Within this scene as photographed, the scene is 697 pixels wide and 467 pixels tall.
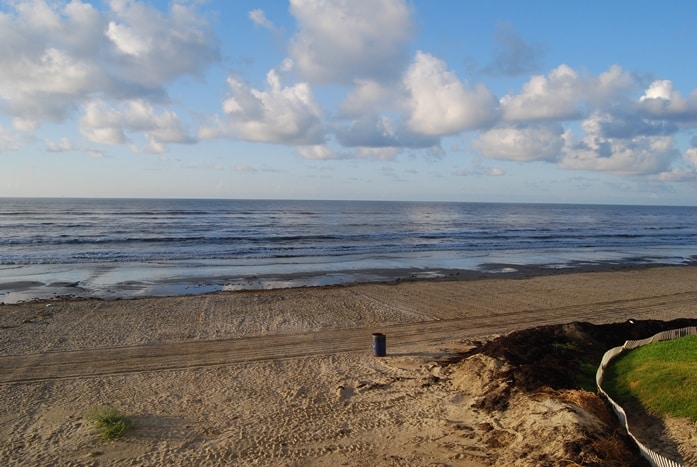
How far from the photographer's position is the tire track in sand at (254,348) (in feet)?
33.4

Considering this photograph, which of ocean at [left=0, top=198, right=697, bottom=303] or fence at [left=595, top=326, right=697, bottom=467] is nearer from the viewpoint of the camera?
fence at [left=595, top=326, right=697, bottom=467]

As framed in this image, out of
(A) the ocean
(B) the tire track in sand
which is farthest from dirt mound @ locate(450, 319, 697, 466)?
(A) the ocean

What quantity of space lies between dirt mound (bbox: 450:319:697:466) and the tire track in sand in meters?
2.48

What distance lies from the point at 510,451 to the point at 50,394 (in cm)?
762

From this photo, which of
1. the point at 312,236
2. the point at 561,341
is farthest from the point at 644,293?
the point at 312,236

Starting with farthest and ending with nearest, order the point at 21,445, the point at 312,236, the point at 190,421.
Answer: the point at 312,236
the point at 190,421
the point at 21,445

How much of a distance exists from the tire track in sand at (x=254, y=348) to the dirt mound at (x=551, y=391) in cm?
248

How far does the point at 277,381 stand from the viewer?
9523 mm

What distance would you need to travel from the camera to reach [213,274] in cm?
2347

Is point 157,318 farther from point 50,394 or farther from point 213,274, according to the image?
point 213,274

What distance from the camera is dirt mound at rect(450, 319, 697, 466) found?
6.07 metres

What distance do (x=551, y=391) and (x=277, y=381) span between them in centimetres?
478

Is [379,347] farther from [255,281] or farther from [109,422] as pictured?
[255,281]

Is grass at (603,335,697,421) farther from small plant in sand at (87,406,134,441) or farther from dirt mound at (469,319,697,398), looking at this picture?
small plant in sand at (87,406,134,441)
